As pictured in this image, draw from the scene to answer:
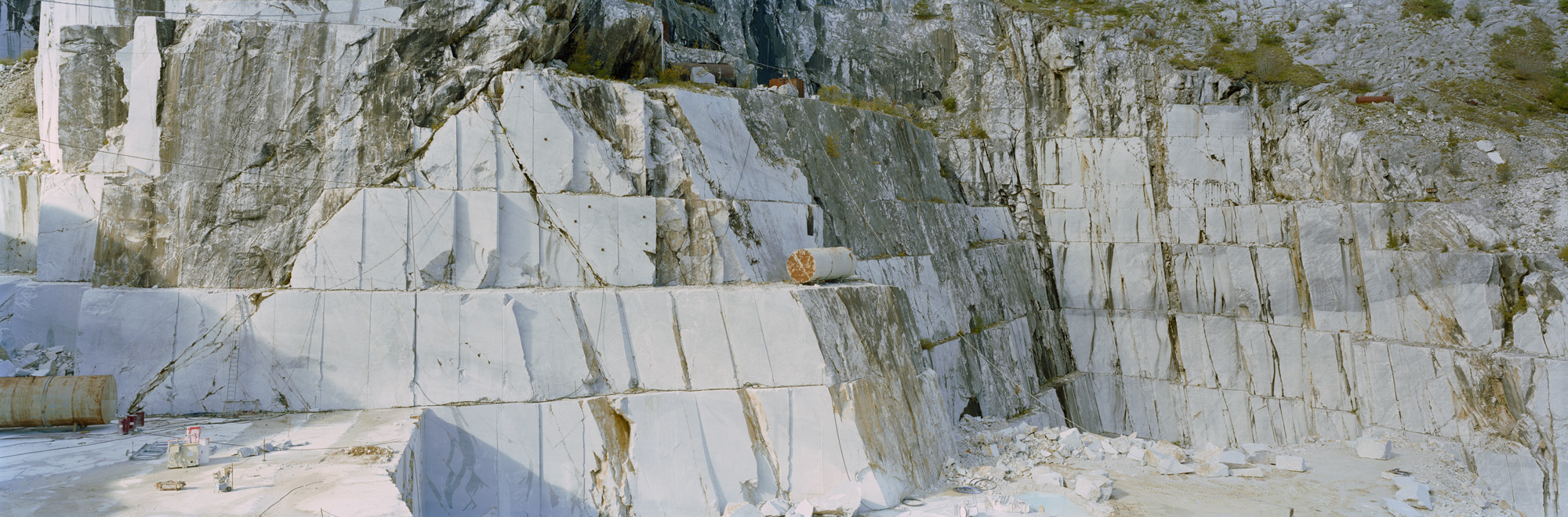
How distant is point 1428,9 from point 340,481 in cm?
3294

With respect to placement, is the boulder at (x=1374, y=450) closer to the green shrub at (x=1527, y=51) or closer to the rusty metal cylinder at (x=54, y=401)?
the green shrub at (x=1527, y=51)

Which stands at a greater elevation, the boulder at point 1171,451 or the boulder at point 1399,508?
the boulder at point 1171,451

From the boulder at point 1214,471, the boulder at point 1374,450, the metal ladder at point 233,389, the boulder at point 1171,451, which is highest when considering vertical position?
the metal ladder at point 233,389

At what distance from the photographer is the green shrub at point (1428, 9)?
28631 millimetres

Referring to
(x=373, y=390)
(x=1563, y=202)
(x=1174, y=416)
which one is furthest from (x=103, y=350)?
(x=1563, y=202)

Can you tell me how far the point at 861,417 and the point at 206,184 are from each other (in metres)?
11.6

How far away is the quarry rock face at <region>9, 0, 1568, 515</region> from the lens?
46.7ft

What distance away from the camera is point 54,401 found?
12766 millimetres

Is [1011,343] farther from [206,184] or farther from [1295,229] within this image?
[206,184]

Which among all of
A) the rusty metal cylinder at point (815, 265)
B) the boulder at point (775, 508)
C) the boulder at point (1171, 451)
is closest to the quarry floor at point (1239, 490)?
the boulder at point (1171, 451)

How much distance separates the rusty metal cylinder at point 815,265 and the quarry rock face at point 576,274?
1.22 ft

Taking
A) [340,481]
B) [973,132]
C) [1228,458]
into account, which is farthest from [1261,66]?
[340,481]

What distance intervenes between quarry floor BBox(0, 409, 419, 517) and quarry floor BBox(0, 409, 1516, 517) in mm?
21

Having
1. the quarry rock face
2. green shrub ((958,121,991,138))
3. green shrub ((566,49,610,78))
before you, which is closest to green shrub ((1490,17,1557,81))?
the quarry rock face
